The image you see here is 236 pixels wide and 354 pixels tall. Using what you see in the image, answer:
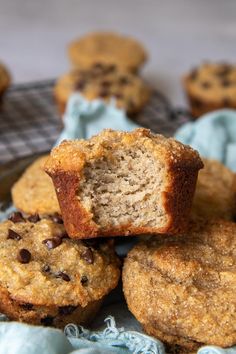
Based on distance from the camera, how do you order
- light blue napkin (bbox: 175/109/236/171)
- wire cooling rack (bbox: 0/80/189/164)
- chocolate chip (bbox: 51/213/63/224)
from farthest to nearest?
wire cooling rack (bbox: 0/80/189/164) → light blue napkin (bbox: 175/109/236/171) → chocolate chip (bbox: 51/213/63/224)

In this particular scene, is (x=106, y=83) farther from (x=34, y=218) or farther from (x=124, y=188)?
(x=124, y=188)

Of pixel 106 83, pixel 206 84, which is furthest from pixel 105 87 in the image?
pixel 206 84

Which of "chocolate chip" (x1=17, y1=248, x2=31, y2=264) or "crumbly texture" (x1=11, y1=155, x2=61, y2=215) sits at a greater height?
"chocolate chip" (x1=17, y1=248, x2=31, y2=264)

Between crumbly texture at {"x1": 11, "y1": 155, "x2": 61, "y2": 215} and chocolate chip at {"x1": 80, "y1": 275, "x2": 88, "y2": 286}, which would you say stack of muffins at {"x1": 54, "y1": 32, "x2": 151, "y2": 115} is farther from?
chocolate chip at {"x1": 80, "y1": 275, "x2": 88, "y2": 286}

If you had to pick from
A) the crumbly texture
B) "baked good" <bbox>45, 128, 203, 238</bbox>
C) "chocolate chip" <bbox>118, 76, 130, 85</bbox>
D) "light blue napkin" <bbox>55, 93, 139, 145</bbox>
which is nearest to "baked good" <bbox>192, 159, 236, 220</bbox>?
"baked good" <bbox>45, 128, 203, 238</bbox>

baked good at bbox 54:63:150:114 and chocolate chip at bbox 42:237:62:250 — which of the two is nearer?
chocolate chip at bbox 42:237:62:250

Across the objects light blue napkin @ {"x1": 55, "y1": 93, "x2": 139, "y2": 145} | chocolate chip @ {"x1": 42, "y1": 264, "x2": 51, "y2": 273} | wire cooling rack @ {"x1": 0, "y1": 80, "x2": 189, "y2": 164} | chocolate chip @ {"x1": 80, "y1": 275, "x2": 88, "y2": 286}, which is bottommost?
wire cooling rack @ {"x1": 0, "y1": 80, "x2": 189, "y2": 164}

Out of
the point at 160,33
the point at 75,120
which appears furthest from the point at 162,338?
the point at 160,33
